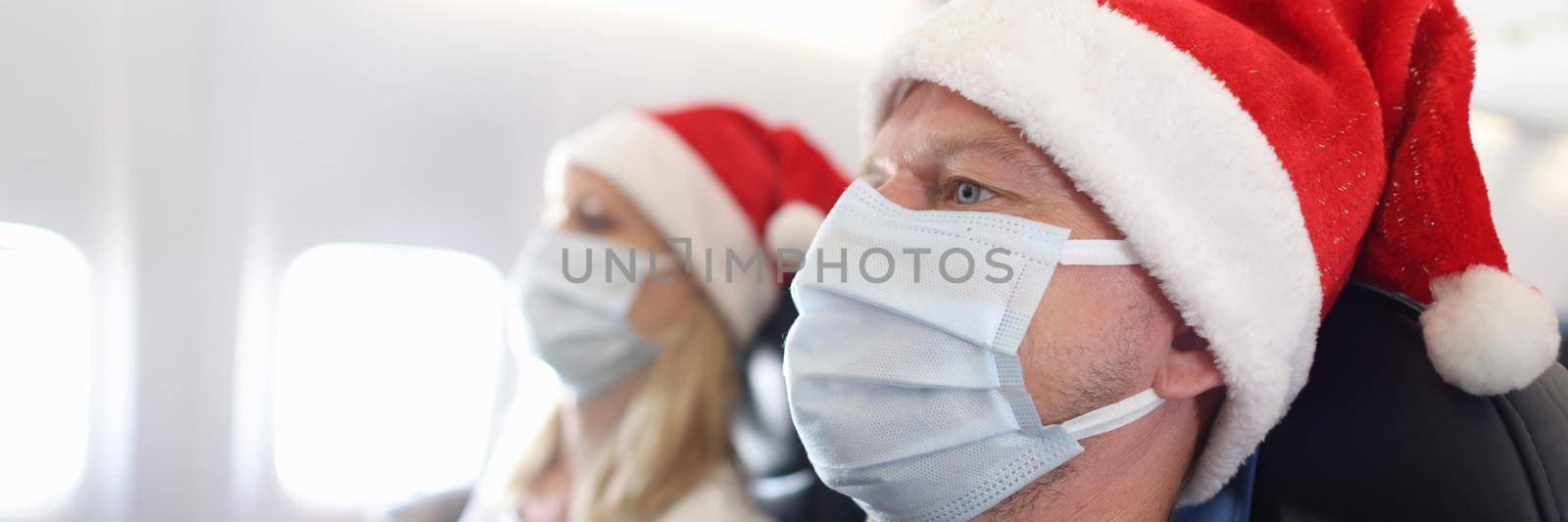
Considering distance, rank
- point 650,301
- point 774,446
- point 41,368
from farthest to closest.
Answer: point 41,368 < point 650,301 < point 774,446

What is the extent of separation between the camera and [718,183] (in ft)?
6.68

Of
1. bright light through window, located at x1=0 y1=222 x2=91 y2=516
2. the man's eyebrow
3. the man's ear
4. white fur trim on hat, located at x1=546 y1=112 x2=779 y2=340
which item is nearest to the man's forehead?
the man's eyebrow

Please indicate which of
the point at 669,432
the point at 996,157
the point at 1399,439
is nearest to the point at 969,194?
the point at 996,157

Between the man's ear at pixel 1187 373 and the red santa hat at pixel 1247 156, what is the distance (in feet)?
0.08

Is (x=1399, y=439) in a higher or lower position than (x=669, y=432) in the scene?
higher

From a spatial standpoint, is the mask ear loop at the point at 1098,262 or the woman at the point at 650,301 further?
the woman at the point at 650,301

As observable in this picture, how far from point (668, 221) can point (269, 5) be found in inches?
55.8

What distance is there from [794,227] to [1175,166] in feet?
3.27

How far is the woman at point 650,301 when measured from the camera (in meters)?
1.82

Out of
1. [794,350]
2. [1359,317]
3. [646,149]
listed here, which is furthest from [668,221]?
[1359,317]

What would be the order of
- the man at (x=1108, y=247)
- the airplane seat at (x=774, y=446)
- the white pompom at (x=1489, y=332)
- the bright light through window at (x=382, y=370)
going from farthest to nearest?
the bright light through window at (x=382, y=370) → the airplane seat at (x=774, y=446) → the man at (x=1108, y=247) → the white pompom at (x=1489, y=332)

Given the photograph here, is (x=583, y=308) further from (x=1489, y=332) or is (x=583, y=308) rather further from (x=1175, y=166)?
(x=1489, y=332)

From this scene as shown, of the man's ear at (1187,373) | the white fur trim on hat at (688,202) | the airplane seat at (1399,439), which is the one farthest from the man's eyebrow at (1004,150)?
the white fur trim on hat at (688,202)

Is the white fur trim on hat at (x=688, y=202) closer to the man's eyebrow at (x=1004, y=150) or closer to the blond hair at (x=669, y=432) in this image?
the blond hair at (x=669, y=432)
